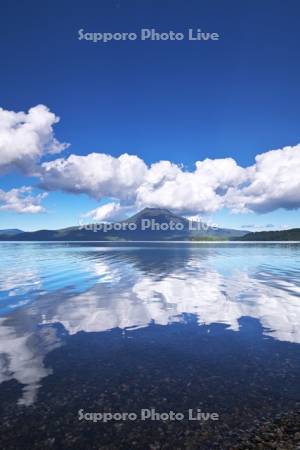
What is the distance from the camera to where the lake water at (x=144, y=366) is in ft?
33.4

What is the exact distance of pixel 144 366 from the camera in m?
15.1

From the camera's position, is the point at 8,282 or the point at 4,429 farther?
the point at 8,282

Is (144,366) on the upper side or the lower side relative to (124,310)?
lower

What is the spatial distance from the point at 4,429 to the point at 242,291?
27751 mm

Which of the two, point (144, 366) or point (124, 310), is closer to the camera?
point (144, 366)

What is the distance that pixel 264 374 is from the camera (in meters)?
14.0

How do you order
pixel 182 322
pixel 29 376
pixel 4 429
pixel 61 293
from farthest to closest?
pixel 61 293 < pixel 182 322 < pixel 29 376 < pixel 4 429

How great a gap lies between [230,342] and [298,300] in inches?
527

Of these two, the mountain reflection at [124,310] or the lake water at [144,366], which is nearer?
the lake water at [144,366]

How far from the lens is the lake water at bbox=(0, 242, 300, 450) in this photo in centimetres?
1020

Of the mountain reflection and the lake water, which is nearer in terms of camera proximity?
the lake water

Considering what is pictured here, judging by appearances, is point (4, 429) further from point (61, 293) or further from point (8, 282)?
point (8, 282)

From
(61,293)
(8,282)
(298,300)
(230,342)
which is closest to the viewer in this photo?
(230,342)

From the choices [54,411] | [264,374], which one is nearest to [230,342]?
[264,374]
